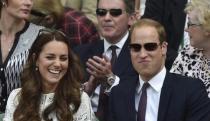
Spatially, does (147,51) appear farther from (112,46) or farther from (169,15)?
(169,15)

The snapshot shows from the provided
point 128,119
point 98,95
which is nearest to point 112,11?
point 98,95

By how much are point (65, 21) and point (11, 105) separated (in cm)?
144

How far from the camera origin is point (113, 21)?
6.82m

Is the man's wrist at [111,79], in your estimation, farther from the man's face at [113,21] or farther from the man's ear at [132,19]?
the man's ear at [132,19]

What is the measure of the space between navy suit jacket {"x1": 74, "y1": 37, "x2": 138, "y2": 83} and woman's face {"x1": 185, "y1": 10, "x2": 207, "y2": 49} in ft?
1.94

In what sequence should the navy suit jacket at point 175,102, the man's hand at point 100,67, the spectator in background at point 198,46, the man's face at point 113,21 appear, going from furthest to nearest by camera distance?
the man's face at point 113,21 → the spectator in background at point 198,46 → the man's hand at point 100,67 → the navy suit jacket at point 175,102

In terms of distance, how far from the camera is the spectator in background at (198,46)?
646cm

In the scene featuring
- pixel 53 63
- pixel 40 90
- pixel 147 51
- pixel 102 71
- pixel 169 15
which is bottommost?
pixel 40 90

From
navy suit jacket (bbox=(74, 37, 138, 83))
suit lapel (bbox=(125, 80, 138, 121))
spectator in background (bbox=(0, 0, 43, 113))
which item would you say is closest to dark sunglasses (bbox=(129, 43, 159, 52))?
suit lapel (bbox=(125, 80, 138, 121))

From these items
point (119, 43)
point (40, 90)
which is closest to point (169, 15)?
point (119, 43)

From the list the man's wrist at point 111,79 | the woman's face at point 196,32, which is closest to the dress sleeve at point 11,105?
the man's wrist at point 111,79

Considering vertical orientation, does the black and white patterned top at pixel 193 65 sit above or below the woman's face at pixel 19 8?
below

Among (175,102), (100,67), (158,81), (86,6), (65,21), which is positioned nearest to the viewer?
(175,102)

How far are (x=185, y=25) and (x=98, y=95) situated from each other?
1371 mm
